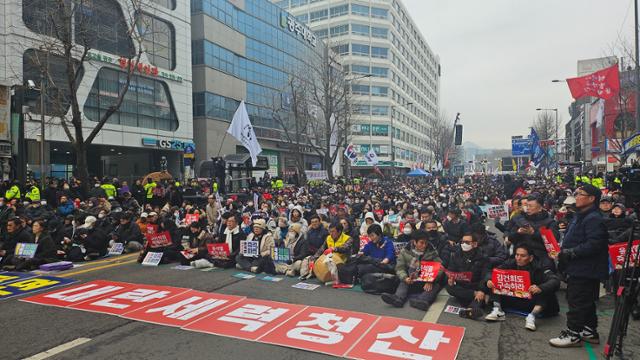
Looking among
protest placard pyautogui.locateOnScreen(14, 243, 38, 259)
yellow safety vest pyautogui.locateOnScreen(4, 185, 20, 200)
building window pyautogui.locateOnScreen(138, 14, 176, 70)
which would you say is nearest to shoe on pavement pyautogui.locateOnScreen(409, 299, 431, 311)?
protest placard pyautogui.locateOnScreen(14, 243, 38, 259)

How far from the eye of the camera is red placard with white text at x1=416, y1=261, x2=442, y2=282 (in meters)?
6.67

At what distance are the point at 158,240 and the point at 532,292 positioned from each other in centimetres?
812

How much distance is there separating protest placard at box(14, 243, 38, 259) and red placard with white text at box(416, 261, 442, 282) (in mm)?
8314

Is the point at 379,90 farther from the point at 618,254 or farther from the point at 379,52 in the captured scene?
the point at 618,254

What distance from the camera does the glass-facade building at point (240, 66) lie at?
34781 mm

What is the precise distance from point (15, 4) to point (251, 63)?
22.1 meters

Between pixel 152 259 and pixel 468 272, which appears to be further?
pixel 152 259

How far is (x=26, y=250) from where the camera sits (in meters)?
9.11

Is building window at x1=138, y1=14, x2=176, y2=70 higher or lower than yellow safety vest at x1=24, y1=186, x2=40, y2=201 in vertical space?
higher

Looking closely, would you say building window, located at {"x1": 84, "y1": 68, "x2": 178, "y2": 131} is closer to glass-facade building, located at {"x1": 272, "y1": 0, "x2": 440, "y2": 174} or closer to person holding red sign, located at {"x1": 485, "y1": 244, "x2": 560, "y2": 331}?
person holding red sign, located at {"x1": 485, "y1": 244, "x2": 560, "y2": 331}

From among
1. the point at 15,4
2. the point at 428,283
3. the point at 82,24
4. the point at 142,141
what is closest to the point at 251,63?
the point at 142,141

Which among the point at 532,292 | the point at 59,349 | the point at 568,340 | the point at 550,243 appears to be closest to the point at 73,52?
the point at 59,349

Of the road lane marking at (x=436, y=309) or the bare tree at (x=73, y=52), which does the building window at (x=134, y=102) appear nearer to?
the bare tree at (x=73, y=52)

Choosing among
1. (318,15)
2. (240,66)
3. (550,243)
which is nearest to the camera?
(550,243)
